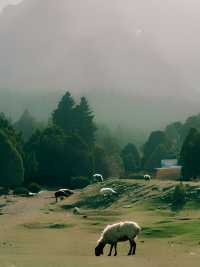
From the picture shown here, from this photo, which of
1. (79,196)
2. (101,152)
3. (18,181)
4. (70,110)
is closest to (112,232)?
(79,196)

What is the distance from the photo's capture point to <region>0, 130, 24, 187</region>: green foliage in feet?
317

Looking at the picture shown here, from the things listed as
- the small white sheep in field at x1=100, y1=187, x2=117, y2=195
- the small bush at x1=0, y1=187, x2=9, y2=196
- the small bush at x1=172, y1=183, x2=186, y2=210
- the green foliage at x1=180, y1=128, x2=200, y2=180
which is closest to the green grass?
the small bush at x1=172, y1=183, x2=186, y2=210

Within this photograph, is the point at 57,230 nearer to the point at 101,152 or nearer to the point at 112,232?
the point at 112,232

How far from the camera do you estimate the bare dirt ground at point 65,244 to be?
26.2 metres

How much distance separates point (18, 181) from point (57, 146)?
1306cm

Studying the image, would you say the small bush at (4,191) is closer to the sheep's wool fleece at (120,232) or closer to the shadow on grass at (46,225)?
the shadow on grass at (46,225)

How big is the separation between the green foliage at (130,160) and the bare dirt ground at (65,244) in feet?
258

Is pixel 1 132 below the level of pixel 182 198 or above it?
above

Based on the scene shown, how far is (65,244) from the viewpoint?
122ft

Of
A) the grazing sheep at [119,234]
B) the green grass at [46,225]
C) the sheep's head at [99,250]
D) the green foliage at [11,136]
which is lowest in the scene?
the green grass at [46,225]

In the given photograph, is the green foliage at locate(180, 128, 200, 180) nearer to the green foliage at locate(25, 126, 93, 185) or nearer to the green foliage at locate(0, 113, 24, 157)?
the green foliage at locate(25, 126, 93, 185)

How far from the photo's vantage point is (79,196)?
70.1 metres

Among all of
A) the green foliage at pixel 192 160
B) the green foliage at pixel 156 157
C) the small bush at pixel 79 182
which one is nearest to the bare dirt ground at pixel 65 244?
the green foliage at pixel 192 160

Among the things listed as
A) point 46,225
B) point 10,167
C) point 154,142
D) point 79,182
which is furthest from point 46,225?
point 154,142
